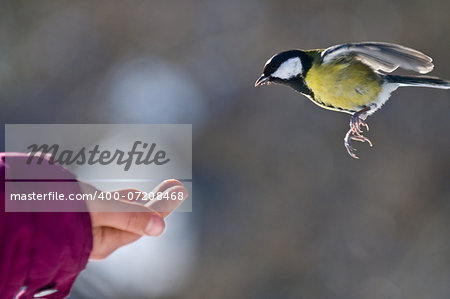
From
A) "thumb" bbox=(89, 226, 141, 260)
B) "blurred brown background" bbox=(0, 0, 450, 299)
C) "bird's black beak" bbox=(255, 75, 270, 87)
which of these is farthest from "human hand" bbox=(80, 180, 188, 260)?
"blurred brown background" bbox=(0, 0, 450, 299)

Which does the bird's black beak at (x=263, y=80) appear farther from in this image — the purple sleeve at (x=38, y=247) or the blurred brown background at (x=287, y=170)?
the blurred brown background at (x=287, y=170)

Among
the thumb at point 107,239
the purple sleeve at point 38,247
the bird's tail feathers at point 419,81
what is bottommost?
the purple sleeve at point 38,247

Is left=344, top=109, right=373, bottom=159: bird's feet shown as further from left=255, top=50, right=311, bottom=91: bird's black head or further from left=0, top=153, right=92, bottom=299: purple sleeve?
left=0, top=153, right=92, bottom=299: purple sleeve

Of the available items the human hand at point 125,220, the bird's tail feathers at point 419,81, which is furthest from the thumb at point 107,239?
the bird's tail feathers at point 419,81

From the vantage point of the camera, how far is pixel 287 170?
7.10 ft

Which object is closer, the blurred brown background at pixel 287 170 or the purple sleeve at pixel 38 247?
the purple sleeve at pixel 38 247

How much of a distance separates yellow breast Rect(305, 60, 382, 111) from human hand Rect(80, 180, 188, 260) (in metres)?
0.19

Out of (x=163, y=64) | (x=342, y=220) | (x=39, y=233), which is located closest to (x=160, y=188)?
(x=39, y=233)

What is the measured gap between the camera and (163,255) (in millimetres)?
2090

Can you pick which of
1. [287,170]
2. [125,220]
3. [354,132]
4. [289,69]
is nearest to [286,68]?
[289,69]

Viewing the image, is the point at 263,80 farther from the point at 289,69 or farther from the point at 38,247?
the point at 38,247

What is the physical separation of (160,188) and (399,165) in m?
1.58

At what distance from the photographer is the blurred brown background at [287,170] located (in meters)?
2.06

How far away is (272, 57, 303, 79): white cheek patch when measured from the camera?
634 millimetres
